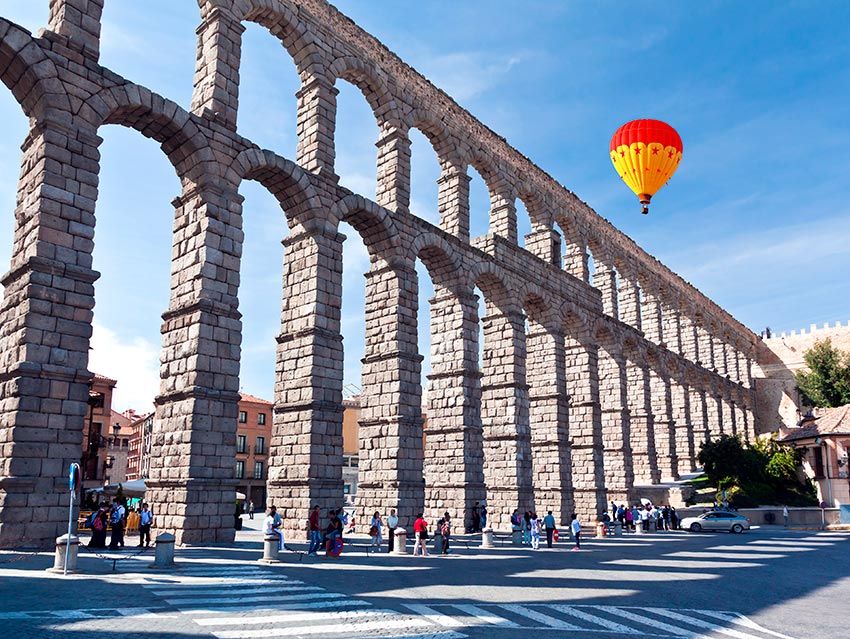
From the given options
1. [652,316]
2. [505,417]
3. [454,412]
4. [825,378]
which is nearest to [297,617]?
[454,412]

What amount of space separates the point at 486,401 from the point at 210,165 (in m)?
17.2

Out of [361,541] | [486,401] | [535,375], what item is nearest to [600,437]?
[535,375]

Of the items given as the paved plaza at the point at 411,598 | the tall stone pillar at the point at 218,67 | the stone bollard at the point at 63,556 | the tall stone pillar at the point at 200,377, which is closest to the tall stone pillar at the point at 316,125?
the tall stone pillar at the point at 218,67

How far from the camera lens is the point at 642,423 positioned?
4619cm

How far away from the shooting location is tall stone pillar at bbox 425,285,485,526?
27922 millimetres

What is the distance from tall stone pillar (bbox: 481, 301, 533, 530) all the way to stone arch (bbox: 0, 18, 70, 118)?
2068 cm

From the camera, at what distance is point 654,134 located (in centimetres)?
3117

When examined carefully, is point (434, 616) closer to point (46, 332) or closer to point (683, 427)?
point (46, 332)

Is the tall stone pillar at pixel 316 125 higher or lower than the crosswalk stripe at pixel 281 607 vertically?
higher

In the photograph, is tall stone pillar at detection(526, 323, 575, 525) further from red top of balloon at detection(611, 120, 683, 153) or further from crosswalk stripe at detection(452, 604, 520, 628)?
crosswalk stripe at detection(452, 604, 520, 628)

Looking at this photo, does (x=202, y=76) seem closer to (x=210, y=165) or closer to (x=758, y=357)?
(x=210, y=165)

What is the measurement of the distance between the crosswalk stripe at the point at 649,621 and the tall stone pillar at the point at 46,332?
11822 millimetres

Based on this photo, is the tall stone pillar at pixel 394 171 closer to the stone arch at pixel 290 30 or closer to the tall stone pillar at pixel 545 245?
the stone arch at pixel 290 30

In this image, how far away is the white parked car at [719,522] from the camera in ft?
117
